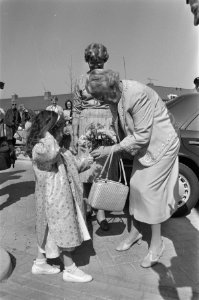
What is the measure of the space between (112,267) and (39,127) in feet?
4.76

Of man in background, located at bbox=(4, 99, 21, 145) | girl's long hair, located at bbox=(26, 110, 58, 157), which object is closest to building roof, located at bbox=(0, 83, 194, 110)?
man in background, located at bbox=(4, 99, 21, 145)

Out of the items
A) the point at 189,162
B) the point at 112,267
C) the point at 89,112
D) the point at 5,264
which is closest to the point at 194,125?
the point at 189,162

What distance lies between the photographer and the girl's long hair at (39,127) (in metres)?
3.09

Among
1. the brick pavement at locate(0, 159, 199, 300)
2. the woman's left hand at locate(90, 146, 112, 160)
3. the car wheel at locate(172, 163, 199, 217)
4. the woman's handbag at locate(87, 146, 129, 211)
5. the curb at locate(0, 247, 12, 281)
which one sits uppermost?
the woman's left hand at locate(90, 146, 112, 160)

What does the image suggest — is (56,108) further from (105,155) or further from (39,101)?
(39,101)

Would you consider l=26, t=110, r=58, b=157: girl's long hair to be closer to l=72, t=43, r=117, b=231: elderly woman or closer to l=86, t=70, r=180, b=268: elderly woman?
l=86, t=70, r=180, b=268: elderly woman

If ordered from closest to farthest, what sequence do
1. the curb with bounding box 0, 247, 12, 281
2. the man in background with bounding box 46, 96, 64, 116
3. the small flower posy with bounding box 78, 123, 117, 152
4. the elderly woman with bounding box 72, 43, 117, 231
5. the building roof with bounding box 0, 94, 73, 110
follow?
the curb with bounding box 0, 247, 12, 281, the man in background with bounding box 46, 96, 64, 116, the small flower posy with bounding box 78, 123, 117, 152, the elderly woman with bounding box 72, 43, 117, 231, the building roof with bounding box 0, 94, 73, 110

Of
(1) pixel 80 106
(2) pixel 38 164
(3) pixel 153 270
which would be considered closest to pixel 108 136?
(1) pixel 80 106

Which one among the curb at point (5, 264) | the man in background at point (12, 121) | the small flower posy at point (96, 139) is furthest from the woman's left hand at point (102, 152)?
the man in background at point (12, 121)

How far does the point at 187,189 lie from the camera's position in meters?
4.73

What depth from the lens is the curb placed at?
3182 millimetres

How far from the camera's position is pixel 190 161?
473cm

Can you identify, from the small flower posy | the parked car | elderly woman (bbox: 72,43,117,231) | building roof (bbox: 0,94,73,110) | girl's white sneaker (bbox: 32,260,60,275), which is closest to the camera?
girl's white sneaker (bbox: 32,260,60,275)

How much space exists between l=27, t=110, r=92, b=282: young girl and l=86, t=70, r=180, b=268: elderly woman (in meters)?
0.39
